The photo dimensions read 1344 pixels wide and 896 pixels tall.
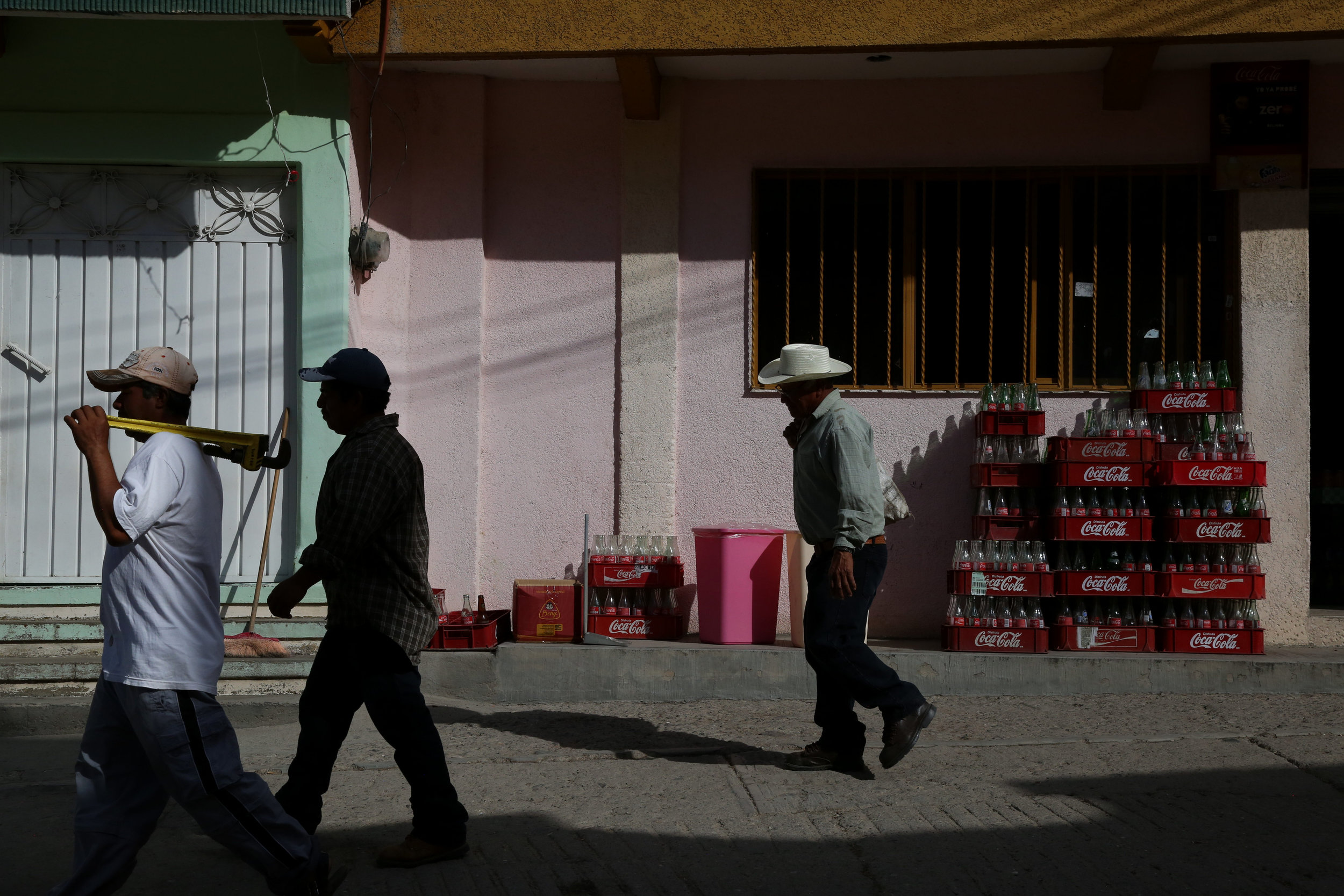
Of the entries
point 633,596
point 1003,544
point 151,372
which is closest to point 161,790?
point 151,372

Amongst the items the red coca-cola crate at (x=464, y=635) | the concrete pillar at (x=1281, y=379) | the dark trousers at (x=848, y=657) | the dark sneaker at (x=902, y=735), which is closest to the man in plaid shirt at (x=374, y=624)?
the dark trousers at (x=848, y=657)

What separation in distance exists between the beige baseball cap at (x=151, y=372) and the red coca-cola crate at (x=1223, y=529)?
18.2 ft

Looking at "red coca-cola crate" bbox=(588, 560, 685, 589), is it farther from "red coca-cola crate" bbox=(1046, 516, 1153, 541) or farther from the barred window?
"red coca-cola crate" bbox=(1046, 516, 1153, 541)

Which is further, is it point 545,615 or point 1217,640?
point 545,615

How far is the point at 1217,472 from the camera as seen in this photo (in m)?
6.99

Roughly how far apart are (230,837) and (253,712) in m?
3.17

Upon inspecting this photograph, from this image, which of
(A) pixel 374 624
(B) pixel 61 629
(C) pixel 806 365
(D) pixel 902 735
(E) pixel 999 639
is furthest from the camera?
(E) pixel 999 639

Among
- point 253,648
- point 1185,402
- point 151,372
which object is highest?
point 1185,402

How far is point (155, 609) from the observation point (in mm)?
3453

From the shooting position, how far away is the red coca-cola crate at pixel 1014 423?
7.26m

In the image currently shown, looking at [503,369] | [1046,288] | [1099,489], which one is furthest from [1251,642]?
[503,369]

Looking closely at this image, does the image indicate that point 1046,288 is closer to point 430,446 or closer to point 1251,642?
point 1251,642

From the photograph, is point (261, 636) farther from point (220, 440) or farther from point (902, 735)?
point (902, 735)

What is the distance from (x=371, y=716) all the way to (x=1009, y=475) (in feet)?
14.7
